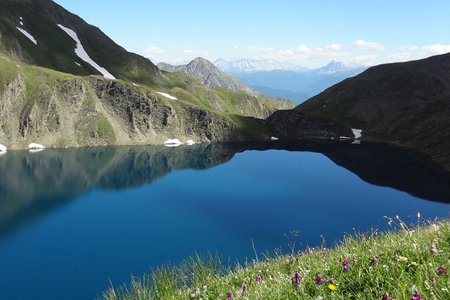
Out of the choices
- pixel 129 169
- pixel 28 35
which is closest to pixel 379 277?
pixel 129 169

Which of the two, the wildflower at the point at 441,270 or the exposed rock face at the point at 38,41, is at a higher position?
the exposed rock face at the point at 38,41

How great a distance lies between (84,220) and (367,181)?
66019mm

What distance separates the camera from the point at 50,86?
447 feet

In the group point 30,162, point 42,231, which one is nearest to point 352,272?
point 42,231

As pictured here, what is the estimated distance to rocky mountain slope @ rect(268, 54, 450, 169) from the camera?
14465 centimetres

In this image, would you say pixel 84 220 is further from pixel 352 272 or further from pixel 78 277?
pixel 352 272

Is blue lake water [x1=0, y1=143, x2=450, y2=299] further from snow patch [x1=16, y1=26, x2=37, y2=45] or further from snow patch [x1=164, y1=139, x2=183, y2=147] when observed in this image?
snow patch [x1=16, y1=26, x2=37, y2=45]

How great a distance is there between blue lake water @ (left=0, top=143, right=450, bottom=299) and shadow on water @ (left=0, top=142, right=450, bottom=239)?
0.32m

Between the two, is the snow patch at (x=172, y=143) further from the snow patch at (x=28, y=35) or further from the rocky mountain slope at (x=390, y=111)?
the snow patch at (x=28, y=35)

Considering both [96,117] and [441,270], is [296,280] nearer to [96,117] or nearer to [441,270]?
[441,270]

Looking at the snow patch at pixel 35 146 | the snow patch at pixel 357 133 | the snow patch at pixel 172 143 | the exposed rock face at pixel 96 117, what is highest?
the exposed rock face at pixel 96 117

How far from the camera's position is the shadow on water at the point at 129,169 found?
7596cm

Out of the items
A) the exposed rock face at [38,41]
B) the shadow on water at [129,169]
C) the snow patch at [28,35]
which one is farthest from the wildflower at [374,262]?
the snow patch at [28,35]

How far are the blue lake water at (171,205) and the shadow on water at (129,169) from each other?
317 millimetres
